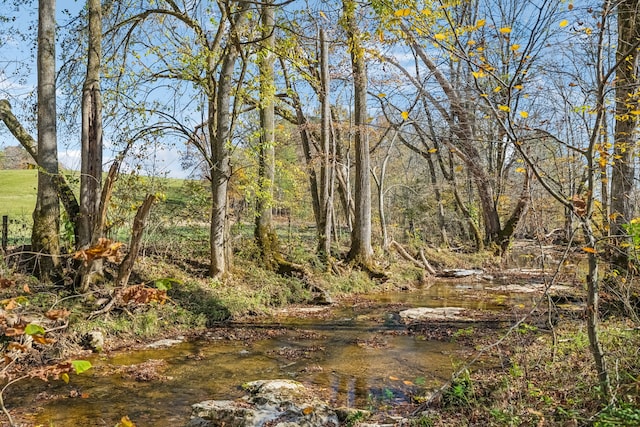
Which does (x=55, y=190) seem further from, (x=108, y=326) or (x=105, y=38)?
(x=105, y=38)

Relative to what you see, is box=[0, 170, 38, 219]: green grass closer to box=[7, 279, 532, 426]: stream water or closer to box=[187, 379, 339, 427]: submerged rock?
box=[7, 279, 532, 426]: stream water

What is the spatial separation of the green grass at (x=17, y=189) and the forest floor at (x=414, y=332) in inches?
921

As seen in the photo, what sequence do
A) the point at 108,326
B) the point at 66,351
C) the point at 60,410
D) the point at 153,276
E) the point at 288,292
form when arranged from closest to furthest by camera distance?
the point at 60,410 → the point at 66,351 → the point at 108,326 → the point at 153,276 → the point at 288,292

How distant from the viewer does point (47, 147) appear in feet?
30.1

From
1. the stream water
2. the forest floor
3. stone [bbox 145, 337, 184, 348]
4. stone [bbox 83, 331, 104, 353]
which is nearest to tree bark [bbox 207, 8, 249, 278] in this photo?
the forest floor

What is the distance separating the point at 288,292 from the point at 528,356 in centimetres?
696

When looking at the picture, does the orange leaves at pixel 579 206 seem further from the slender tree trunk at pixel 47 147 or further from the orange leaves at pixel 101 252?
the slender tree trunk at pixel 47 147

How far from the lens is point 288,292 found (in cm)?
1174

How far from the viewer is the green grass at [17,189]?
3018cm

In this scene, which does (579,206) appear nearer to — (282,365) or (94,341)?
(282,365)

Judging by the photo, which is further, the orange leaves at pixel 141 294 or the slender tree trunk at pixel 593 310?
the slender tree trunk at pixel 593 310

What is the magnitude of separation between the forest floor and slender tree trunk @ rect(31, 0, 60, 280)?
774 millimetres

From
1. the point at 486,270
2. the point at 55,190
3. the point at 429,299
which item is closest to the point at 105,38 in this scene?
the point at 55,190

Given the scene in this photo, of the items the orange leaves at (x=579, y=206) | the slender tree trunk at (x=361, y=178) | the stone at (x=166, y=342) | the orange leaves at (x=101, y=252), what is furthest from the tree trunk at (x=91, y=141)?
the orange leaves at (x=579, y=206)
